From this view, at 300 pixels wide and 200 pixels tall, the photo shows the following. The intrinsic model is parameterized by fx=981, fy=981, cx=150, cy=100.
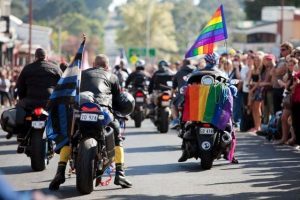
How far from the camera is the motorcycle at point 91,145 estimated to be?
1042cm

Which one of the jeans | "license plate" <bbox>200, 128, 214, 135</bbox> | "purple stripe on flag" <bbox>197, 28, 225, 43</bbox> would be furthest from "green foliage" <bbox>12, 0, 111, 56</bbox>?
"license plate" <bbox>200, 128, 214, 135</bbox>

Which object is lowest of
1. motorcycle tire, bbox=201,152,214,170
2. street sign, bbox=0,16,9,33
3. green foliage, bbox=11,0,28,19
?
motorcycle tire, bbox=201,152,214,170

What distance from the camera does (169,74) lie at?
22.9m

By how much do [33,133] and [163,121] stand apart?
28.4 ft

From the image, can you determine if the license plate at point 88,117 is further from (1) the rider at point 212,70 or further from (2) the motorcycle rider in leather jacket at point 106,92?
(1) the rider at point 212,70

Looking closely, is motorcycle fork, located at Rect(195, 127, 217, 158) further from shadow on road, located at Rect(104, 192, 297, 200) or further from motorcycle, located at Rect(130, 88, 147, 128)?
motorcycle, located at Rect(130, 88, 147, 128)

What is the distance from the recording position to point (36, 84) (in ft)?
46.1

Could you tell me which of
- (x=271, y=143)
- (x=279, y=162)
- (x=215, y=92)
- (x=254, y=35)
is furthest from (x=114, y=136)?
(x=254, y=35)

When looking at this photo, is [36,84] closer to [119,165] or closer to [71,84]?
[71,84]

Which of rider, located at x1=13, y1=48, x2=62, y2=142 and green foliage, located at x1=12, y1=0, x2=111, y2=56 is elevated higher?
green foliage, located at x1=12, y1=0, x2=111, y2=56

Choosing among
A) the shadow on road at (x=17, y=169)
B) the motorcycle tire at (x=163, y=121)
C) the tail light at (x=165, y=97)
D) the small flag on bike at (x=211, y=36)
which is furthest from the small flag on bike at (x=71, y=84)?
the tail light at (x=165, y=97)

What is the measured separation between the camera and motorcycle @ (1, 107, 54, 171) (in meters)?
12.9

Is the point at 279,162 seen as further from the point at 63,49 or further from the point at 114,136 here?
the point at 63,49

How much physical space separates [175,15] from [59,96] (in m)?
180
